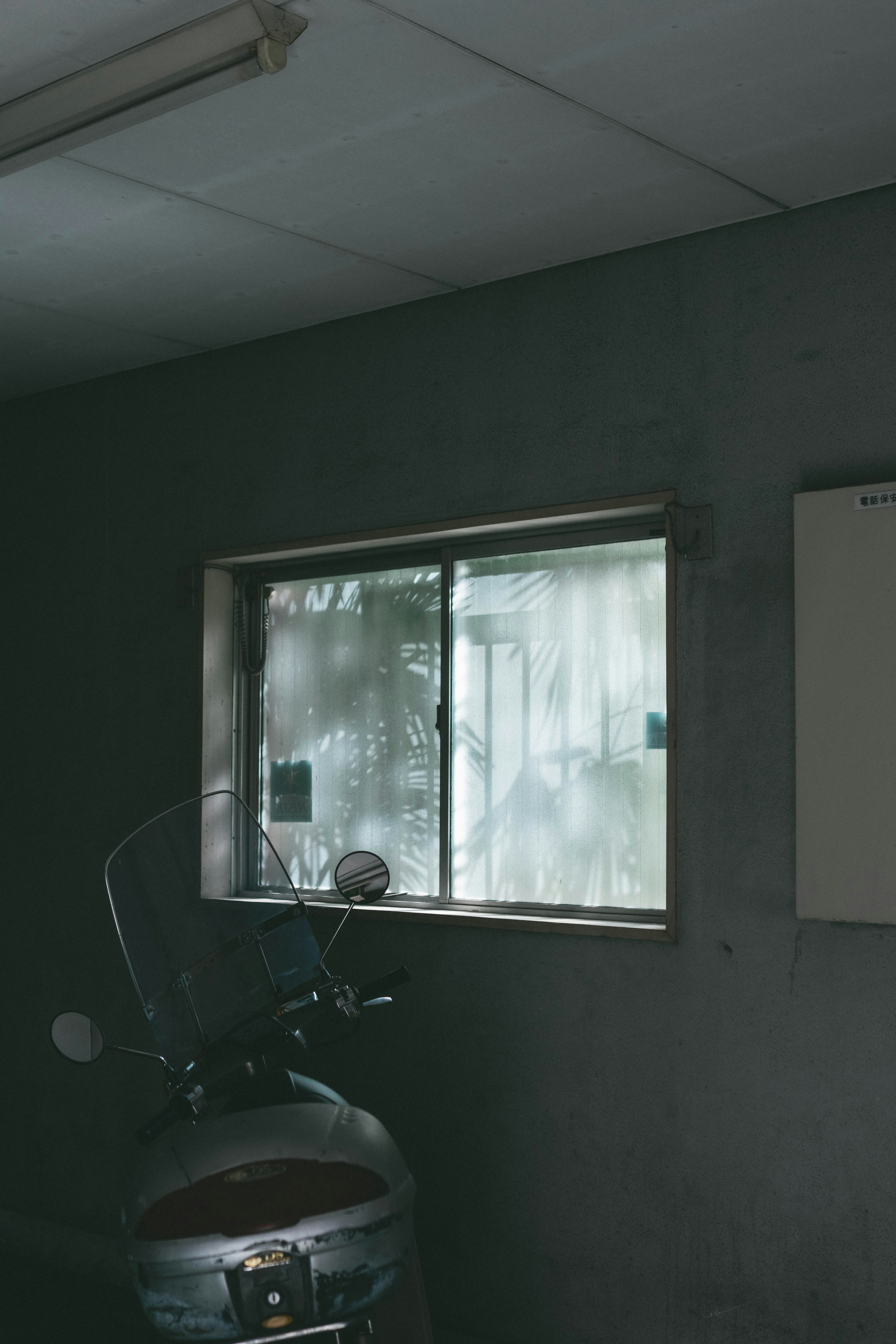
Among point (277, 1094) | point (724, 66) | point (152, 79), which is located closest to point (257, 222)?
point (152, 79)

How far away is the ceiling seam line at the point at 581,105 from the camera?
215cm

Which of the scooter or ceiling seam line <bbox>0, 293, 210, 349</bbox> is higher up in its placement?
ceiling seam line <bbox>0, 293, 210, 349</bbox>

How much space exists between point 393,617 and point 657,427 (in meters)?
1.06

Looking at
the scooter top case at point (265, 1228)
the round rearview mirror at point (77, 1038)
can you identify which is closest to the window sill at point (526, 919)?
the scooter top case at point (265, 1228)

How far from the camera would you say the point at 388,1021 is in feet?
11.4

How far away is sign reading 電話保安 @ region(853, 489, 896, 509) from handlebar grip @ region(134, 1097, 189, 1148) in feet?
6.19

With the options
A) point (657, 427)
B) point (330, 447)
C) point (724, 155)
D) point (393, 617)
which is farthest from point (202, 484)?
point (724, 155)

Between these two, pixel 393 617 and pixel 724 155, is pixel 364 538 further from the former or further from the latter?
pixel 724 155

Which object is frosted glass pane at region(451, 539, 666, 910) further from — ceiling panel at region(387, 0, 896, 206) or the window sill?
ceiling panel at region(387, 0, 896, 206)

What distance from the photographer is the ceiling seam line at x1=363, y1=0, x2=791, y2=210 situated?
215 centimetres

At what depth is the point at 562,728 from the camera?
3318 millimetres

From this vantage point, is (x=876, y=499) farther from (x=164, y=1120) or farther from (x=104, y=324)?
(x=104, y=324)

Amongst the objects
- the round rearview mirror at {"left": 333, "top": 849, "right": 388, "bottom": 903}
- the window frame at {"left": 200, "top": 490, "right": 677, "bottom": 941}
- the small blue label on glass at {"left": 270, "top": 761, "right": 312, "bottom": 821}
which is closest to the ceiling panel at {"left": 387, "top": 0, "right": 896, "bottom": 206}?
the window frame at {"left": 200, "top": 490, "right": 677, "bottom": 941}

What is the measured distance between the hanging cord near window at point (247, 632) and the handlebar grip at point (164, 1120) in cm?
193
